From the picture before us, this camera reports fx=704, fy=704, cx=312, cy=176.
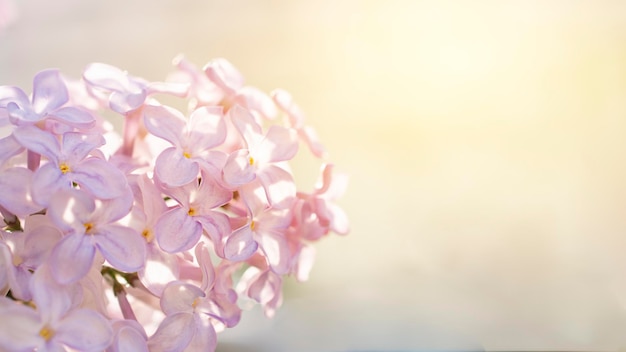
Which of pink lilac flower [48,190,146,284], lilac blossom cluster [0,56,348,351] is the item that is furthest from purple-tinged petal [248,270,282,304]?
pink lilac flower [48,190,146,284]

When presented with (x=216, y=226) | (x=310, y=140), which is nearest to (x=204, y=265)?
(x=216, y=226)

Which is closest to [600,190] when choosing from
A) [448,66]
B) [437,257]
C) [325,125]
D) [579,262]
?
[579,262]

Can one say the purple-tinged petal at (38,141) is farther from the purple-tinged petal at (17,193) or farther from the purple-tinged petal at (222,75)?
the purple-tinged petal at (222,75)

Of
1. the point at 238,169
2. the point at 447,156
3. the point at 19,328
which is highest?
the point at 447,156

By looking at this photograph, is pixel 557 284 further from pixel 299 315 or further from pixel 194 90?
pixel 194 90

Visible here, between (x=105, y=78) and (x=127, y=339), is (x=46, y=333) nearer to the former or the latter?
(x=127, y=339)

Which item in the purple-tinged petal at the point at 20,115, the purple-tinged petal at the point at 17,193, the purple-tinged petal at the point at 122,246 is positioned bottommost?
the purple-tinged petal at the point at 122,246

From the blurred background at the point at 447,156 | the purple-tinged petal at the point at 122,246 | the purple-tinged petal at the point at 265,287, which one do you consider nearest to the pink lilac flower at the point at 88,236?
the purple-tinged petal at the point at 122,246
